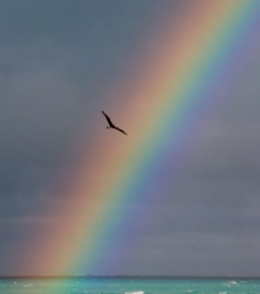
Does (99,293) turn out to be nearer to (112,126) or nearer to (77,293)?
(77,293)

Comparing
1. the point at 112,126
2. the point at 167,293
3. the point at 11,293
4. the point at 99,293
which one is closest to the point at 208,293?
the point at 167,293

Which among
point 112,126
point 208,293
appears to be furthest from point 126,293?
point 112,126

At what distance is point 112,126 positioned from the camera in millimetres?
58531

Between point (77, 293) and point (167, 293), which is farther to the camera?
point (167, 293)

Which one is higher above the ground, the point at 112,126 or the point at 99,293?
the point at 99,293

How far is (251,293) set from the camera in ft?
632

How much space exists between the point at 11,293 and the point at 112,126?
457 feet

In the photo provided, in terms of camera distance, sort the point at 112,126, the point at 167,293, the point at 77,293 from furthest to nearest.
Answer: the point at 167,293 < the point at 77,293 < the point at 112,126

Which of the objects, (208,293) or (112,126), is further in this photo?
(208,293)

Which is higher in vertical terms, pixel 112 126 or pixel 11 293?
pixel 11 293

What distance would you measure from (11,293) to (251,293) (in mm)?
54656

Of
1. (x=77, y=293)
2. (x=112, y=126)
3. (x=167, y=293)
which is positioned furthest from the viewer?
(x=167, y=293)

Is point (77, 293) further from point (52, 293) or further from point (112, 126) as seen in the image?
point (112, 126)

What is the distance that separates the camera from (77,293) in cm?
18650
